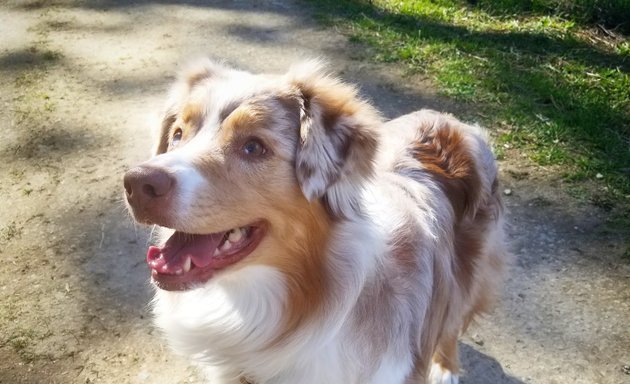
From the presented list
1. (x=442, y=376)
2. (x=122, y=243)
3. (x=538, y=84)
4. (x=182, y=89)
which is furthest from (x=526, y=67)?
(x=182, y=89)

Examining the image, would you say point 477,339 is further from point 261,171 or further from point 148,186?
point 148,186

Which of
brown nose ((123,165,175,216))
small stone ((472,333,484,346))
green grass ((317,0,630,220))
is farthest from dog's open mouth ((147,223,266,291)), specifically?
green grass ((317,0,630,220))

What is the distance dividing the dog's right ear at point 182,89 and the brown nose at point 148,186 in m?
0.78

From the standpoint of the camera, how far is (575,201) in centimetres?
469

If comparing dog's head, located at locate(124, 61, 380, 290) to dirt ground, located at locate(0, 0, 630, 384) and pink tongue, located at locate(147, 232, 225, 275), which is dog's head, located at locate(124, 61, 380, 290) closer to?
pink tongue, located at locate(147, 232, 225, 275)

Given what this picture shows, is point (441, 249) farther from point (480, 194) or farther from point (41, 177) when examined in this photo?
point (41, 177)

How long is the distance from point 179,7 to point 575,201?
6.07 meters

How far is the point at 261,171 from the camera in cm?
245

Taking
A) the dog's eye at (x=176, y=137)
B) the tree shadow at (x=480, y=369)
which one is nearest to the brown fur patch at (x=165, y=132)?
the dog's eye at (x=176, y=137)

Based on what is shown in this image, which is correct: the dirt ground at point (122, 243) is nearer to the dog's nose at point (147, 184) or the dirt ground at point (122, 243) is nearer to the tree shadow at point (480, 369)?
the tree shadow at point (480, 369)

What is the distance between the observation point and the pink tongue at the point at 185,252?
2.36 meters

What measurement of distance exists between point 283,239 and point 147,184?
23.4 inches

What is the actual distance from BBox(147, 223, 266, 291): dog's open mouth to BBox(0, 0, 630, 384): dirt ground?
1.26m

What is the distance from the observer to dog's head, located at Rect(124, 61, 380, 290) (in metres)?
2.32
